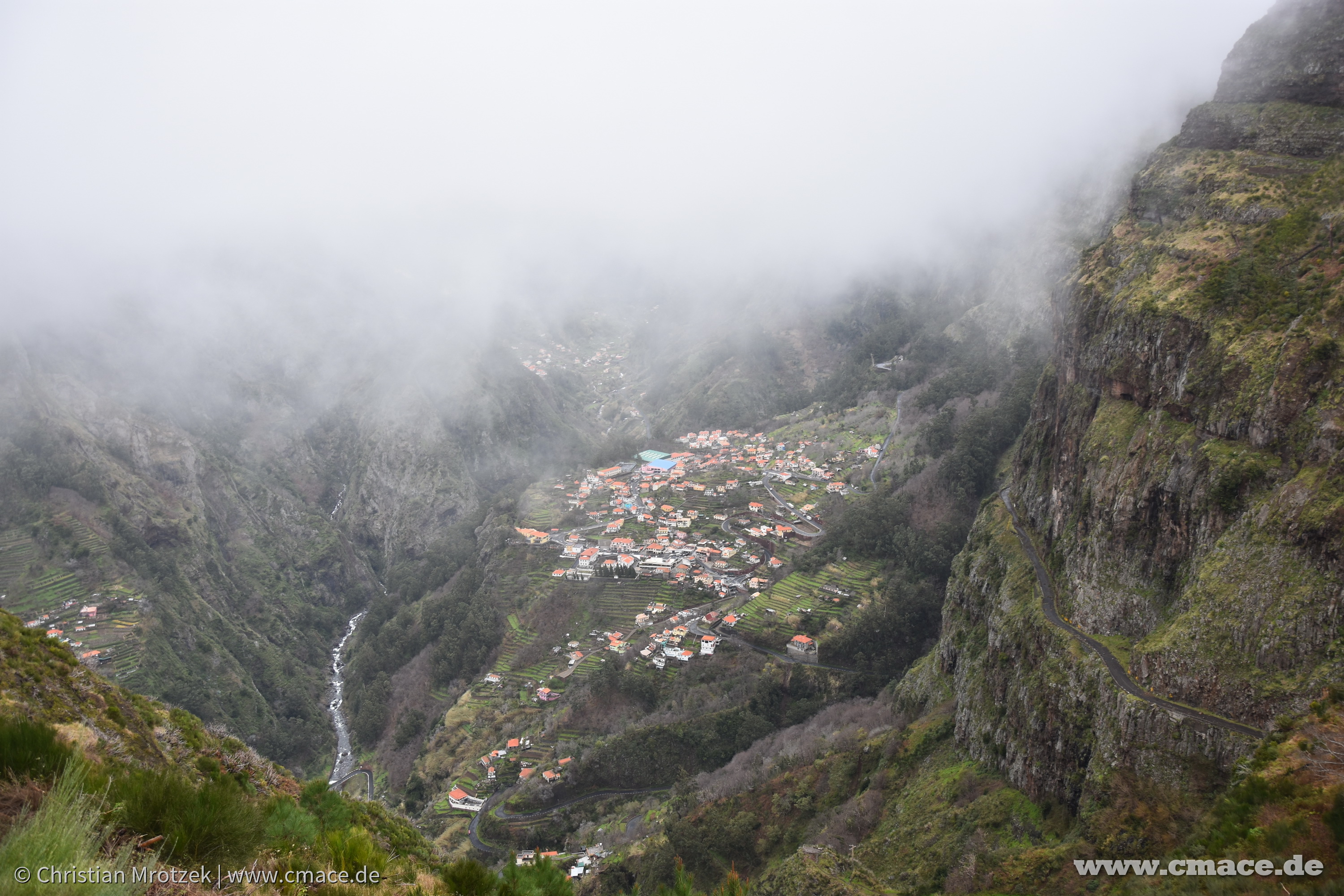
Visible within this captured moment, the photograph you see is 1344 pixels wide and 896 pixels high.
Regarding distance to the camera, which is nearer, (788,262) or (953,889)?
(953,889)

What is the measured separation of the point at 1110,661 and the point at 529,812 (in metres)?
28.9

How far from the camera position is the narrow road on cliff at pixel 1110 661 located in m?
14.5

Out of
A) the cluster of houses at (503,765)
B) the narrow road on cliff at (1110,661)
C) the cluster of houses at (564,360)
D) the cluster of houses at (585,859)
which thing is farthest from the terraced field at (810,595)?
the cluster of houses at (564,360)

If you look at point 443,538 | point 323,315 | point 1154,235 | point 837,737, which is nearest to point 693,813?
point 837,737

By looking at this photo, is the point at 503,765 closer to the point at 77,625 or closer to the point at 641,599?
the point at 641,599

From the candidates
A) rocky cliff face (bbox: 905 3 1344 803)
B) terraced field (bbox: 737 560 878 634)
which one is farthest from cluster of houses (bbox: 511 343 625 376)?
rocky cliff face (bbox: 905 3 1344 803)

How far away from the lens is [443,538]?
255 feet

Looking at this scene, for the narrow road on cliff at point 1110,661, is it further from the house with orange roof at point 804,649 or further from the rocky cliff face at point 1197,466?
the house with orange roof at point 804,649

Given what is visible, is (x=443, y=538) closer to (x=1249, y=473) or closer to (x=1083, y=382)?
(x=1083, y=382)

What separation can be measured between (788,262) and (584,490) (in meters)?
74.0

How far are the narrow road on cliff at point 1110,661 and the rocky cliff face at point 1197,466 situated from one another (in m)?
0.25

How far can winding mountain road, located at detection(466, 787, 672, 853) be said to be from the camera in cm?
3362

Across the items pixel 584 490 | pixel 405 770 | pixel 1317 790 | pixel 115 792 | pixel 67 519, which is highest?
pixel 115 792

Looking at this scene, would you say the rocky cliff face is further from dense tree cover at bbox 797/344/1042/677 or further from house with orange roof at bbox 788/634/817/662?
house with orange roof at bbox 788/634/817/662
